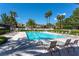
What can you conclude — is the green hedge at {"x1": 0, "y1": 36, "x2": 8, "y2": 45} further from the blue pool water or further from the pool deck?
the blue pool water

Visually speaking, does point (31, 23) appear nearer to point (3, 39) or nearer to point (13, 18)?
point (13, 18)

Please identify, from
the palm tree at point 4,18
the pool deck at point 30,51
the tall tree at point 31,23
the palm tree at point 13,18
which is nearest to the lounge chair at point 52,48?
the pool deck at point 30,51

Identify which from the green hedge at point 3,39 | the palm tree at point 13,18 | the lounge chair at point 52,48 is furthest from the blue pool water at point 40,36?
the green hedge at point 3,39

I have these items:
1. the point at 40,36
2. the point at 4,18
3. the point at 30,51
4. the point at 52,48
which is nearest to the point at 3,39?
the point at 4,18

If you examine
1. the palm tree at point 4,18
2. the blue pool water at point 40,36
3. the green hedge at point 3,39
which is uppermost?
the palm tree at point 4,18

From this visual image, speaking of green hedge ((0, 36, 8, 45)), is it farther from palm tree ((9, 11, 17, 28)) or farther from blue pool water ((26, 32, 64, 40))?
blue pool water ((26, 32, 64, 40))

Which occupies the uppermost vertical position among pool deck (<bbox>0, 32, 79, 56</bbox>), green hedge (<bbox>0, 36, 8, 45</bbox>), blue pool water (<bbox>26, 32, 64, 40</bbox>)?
blue pool water (<bbox>26, 32, 64, 40</bbox>)

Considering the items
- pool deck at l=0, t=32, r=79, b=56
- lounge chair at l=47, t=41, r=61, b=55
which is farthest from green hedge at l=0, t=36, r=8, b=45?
lounge chair at l=47, t=41, r=61, b=55

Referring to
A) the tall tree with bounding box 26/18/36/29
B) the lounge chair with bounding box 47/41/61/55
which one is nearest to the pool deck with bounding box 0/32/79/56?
the lounge chair with bounding box 47/41/61/55

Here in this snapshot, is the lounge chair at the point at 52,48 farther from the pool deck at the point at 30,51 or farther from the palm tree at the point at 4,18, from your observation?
the palm tree at the point at 4,18

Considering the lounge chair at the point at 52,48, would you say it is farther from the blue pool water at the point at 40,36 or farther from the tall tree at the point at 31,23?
the tall tree at the point at 31,23

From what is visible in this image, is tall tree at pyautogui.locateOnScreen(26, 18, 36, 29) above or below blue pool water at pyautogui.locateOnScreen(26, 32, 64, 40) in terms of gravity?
above

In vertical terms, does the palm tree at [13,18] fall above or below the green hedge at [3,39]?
above

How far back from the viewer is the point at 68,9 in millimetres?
5188
